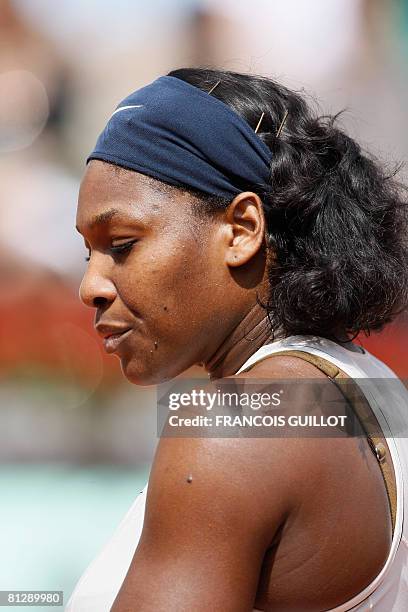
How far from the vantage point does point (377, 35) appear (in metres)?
5.61

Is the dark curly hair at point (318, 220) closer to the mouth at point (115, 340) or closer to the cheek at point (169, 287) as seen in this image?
the cheek at point (169, 287)

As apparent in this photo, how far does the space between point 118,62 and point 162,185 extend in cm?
450

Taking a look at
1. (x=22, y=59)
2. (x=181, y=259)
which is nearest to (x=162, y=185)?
(x=181, y=259)

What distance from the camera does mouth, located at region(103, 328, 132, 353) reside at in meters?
1.48

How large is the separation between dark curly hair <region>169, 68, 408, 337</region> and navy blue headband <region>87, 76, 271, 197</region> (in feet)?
0.10

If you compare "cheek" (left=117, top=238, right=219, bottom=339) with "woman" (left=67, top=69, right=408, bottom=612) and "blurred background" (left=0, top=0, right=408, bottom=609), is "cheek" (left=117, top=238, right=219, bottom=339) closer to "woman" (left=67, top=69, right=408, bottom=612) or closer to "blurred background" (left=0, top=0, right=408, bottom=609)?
"woman" (left=67, top=69, right=408, bottom=612)

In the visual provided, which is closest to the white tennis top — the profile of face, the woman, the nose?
the woman

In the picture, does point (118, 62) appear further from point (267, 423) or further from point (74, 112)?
point (267, 423)

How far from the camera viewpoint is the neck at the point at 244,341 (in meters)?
1.47

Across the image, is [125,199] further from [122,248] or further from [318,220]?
[318,220]

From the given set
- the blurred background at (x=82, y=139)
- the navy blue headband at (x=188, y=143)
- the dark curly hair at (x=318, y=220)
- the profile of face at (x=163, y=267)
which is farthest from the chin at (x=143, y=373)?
the blurred background at (x=82, y=139)

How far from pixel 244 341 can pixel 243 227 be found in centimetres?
21

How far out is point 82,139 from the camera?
18.1 ft

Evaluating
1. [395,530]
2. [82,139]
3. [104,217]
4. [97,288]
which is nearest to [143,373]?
[97,288]
